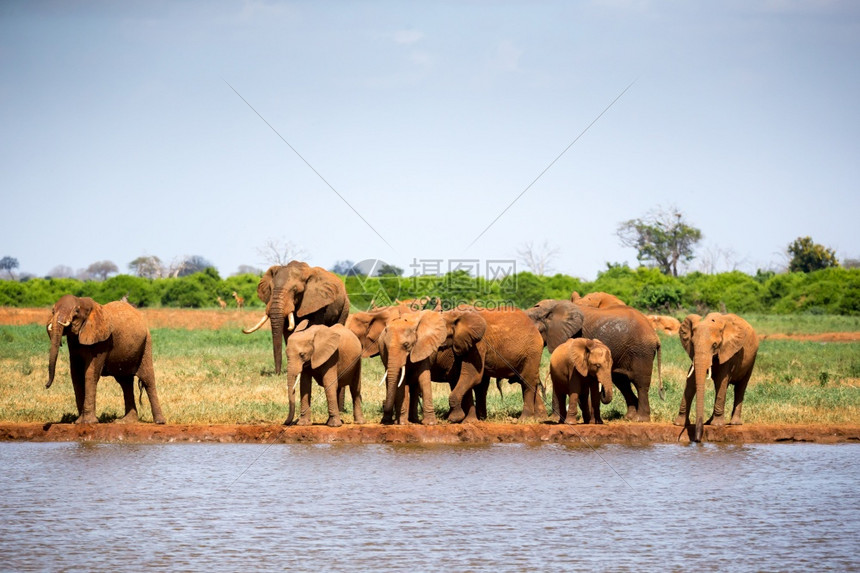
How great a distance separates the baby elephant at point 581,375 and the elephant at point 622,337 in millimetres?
1240

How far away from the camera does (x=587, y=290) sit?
65.2 m

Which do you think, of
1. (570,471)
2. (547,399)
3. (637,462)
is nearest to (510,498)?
(570,471)

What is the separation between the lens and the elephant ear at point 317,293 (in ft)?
71.5

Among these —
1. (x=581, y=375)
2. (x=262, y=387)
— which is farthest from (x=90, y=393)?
(x=581, y=375)

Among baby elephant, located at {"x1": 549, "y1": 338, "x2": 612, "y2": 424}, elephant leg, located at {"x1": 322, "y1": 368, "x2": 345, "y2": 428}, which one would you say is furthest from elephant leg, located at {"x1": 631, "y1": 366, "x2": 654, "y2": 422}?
elephant leg, located at {"x1": 322, "y1": 368, "x2": 345, "y2": 428}

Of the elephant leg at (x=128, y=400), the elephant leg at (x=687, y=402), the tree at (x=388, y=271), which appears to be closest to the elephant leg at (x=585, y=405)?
the elephant leg at (x=687, y=402)

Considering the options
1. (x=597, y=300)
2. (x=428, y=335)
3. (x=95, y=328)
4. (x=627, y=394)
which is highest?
(x=597, y=300)

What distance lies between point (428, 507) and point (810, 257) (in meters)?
74.9

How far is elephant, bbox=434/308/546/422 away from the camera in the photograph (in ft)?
57.7

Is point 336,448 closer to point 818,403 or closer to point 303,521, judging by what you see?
point 303,521

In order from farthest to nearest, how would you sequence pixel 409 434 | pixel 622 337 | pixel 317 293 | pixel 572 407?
1. pixel 317 293
2. pixel 622 337
3. pixel 572 407
4. pixel 409 434

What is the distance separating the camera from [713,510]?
39.9 feet

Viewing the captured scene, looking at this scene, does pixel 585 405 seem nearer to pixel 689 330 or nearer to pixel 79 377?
pixel 689 330

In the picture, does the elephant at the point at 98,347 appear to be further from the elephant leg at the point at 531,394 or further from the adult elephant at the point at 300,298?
the elephant leg at the point at 531,394
